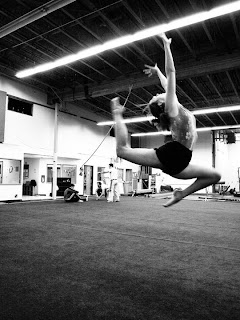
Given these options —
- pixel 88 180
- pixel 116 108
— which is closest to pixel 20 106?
pixel 88 180

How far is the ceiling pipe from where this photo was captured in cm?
513

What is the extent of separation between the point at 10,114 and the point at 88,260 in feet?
28.7

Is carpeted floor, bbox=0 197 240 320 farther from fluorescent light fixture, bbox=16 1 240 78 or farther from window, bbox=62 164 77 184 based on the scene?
window, bbox=62 164 77 184

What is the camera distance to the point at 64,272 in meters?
2.38

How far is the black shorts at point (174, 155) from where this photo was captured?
1.87 m

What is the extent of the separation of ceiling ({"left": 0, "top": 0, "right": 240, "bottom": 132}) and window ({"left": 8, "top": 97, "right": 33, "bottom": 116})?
873 millimetres

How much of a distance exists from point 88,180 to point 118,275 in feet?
40.1

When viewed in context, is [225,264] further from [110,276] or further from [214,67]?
[214,67]

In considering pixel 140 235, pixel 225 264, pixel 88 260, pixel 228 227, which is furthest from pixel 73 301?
pixel 228 227

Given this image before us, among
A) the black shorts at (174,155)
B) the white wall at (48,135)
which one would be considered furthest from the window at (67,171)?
the black shorts at (174,155)

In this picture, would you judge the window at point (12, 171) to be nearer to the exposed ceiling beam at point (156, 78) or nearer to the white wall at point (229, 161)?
the exposed ceiling beam at point (156, 78)

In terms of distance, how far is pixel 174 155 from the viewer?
6.12 feet

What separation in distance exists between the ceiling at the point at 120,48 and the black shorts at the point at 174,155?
191 cm

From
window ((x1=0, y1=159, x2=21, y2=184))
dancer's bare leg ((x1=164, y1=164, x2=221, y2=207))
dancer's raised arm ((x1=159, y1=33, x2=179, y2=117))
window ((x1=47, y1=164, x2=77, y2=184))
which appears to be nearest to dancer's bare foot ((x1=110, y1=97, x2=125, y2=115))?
dancer's raised arm ((x1=159, y1=33, x2=179, y2=117))
